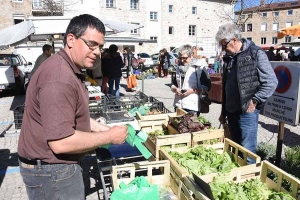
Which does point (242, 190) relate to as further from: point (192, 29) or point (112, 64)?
point (192, 29)

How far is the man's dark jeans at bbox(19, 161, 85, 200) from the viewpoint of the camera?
1.75m

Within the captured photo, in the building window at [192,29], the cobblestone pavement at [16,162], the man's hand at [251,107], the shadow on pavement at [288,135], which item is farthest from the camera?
the building window at [192,29]

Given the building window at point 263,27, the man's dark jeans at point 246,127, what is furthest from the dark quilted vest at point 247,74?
the building window at point 263,27

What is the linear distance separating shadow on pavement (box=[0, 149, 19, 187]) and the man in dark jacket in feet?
12.5

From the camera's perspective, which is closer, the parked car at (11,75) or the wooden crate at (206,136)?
the wooden crate at (206,136)

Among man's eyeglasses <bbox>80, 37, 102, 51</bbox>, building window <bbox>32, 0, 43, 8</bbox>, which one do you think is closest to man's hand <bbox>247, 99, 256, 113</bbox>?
man's eyeglasses <bbox>80, 37, 102, 51</bbox>

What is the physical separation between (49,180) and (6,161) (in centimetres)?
393

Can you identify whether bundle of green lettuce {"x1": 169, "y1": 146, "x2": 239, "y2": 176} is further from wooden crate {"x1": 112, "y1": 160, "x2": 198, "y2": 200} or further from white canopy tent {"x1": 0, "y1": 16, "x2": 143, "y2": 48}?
white canopy tent {"x1": 0, "y1": 16, "x2": 143, "y2": 48}

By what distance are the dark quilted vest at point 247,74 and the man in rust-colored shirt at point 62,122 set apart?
174cm

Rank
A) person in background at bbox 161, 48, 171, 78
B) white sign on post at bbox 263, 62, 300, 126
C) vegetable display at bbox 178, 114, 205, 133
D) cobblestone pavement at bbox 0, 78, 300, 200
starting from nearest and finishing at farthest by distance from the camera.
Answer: vegetable display at bbox 178, 114, 205, 133, white sign on post at bbox 263, 62, 300, 126, cobblestone pavement at bbox 0, 78, 300, 200, person in background at bbox 161, 48, 171, 78

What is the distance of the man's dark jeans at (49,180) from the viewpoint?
1.75m

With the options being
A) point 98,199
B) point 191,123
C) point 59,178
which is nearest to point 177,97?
point 191,123

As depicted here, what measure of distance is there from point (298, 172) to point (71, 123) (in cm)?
323

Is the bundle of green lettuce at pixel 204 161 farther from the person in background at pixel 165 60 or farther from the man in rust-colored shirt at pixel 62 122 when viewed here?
the person in background at pixel 165 60
